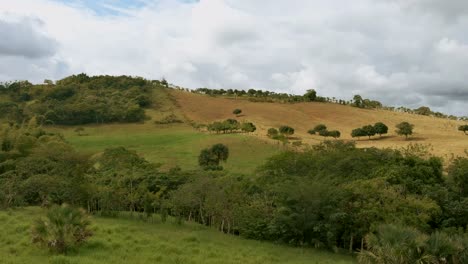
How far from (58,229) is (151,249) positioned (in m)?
6.90

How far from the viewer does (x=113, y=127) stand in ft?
410

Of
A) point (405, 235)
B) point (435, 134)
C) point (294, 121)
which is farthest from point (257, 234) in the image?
point (294, 121)

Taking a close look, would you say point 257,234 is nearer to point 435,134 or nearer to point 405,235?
point 405,235

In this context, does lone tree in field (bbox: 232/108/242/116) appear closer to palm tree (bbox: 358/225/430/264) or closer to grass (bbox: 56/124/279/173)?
grass (bbox: 56/124/279/173)

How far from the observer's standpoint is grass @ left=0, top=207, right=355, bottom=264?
2709cm

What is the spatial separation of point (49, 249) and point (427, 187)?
107 feet

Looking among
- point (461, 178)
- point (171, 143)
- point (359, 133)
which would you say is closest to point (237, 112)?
point (171, 143)

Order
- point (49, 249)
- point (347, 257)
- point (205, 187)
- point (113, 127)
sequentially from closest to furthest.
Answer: point (49, 249), point (347, 257), point (205, 187), point (113, 127)

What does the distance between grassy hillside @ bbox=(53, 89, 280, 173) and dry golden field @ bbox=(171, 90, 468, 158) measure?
8141mm

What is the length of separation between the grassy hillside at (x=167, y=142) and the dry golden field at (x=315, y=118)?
26.7ft

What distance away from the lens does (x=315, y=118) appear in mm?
130750

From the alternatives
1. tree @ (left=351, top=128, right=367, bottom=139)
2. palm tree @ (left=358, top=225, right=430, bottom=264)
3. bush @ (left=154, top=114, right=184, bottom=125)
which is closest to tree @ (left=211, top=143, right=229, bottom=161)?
tree @ (left=351, top=128, right=367, bottom=139)

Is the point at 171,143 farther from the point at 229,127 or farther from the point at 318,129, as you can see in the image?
the point at 318,129

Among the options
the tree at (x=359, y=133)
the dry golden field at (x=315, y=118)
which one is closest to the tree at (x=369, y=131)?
the tree at (x=359, y=133)
